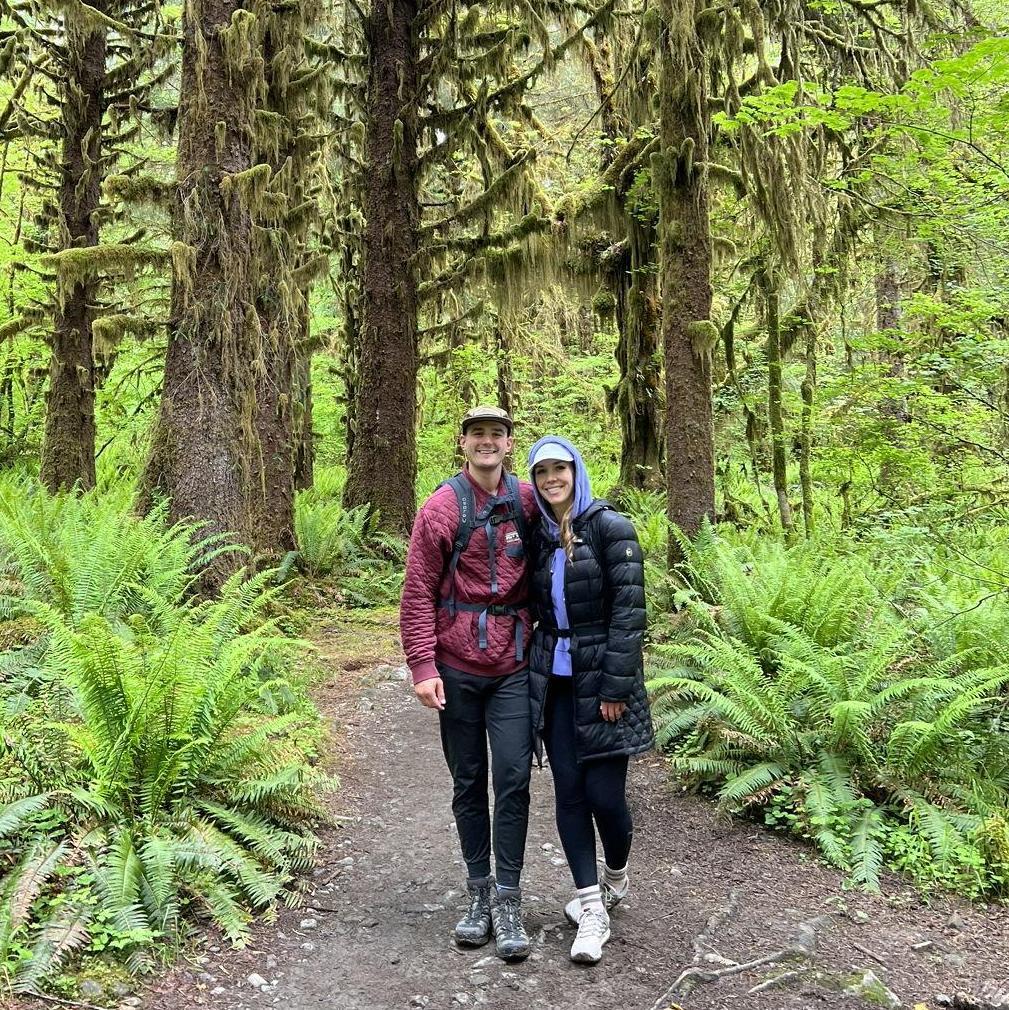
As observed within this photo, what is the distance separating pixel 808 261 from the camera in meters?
8.66

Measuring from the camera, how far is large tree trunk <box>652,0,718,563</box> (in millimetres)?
7062

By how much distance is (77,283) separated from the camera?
1101 centimetres

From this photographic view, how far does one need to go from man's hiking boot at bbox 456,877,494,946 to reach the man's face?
1.77 meters

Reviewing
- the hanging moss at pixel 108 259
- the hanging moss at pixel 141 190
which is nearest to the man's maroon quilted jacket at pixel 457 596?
the hanging moss at pixel 108 259

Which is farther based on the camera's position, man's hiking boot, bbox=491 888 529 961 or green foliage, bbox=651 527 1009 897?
green foliage, bbox=651 527 1009 897

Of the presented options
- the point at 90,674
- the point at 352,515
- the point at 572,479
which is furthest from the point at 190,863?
the point at 352,515

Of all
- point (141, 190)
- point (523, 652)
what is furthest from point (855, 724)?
point (141, 190)

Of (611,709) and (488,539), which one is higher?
(488,539)

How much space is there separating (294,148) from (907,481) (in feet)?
26.2

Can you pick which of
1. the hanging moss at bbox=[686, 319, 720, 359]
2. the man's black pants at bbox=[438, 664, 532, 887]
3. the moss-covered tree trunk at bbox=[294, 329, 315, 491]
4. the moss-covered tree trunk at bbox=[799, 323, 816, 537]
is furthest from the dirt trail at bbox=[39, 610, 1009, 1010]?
the moss-covered tree trunk at bbox=[294, 329, 315, 491]

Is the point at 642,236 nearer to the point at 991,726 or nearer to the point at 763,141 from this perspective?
the point at 763,141

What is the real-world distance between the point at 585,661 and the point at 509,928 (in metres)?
1.14

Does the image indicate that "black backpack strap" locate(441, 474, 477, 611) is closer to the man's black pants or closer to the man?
the man

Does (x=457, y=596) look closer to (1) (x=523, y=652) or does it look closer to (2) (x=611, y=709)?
(1) (x=523, y=652)
